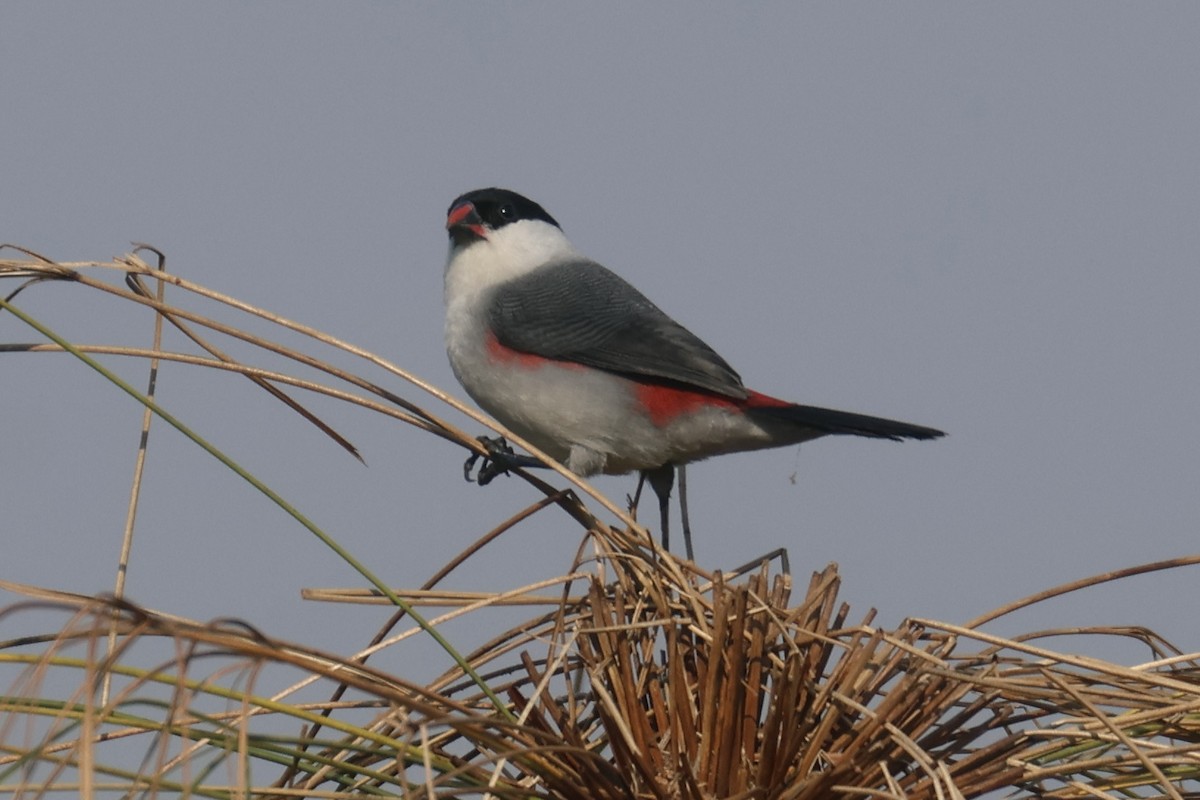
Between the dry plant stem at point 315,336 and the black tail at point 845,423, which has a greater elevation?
the black tail at point 845,423

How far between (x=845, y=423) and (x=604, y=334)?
0.81 m

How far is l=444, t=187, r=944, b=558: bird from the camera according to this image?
3990 mm

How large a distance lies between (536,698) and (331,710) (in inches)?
15.2

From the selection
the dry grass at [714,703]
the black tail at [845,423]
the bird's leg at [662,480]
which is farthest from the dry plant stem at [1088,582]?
the bird's leg at [662,480]

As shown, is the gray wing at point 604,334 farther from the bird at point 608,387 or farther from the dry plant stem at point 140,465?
the dry plant stem at point 140,465

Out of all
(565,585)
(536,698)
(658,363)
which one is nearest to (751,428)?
(658,363)

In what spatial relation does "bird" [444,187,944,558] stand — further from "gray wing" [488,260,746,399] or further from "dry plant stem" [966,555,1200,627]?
"dry plant stem" [966,555,1200,627]

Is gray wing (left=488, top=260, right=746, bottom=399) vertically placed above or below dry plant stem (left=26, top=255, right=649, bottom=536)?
above

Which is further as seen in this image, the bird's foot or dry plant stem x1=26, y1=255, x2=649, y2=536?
the bird's foot

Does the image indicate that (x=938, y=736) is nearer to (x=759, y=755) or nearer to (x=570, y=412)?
(x=759, y=755)

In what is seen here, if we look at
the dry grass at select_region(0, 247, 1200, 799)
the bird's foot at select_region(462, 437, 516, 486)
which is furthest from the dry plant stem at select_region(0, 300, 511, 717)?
the bird's foot at select_region(462, 437, 516, 486)

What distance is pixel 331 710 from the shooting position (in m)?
→ 2.03

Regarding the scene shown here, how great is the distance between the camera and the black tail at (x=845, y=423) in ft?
11.6

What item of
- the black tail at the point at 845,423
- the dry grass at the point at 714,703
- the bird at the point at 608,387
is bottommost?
the dry grass at the point at 714,703
